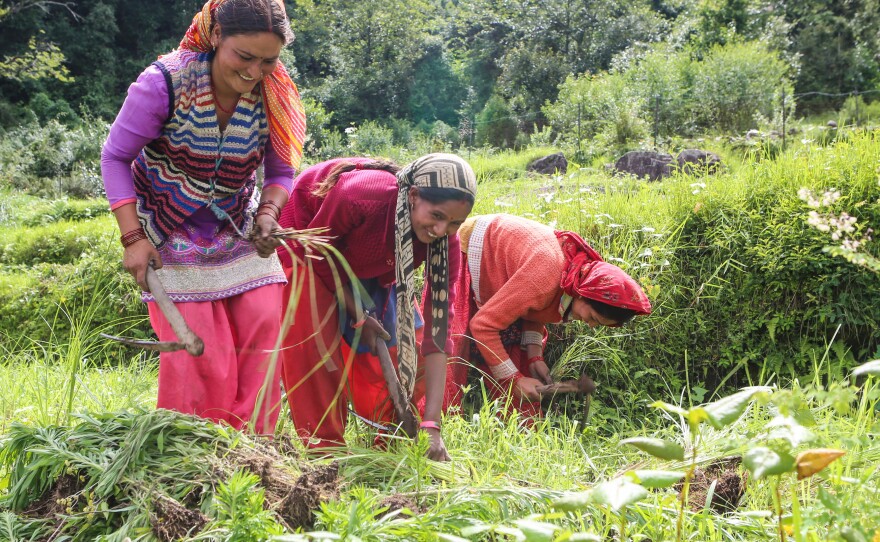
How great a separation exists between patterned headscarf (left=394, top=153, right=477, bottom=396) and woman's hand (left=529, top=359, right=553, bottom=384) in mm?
1083

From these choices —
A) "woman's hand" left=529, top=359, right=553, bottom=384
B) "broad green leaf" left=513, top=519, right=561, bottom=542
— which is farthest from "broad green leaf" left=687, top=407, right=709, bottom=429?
"woman's hand" left=529, top=359, right=553, bottom=384

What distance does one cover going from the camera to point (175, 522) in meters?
→ 1.68

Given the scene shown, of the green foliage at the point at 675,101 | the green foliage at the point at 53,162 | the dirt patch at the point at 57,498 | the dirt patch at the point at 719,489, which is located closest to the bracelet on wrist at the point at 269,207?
the dirt patch at the point at 57,498

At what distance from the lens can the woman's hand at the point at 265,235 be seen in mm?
2477

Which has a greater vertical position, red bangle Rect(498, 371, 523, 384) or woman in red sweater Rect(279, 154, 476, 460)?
woman in red sweater Rect(279, 154, 476, 460)

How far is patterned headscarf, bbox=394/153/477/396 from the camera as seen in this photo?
8.07 feet

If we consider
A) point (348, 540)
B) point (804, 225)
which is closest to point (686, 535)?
point (348, 540)

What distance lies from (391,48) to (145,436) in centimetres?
2294

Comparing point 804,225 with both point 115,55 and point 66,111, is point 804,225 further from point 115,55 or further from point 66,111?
point 115,55

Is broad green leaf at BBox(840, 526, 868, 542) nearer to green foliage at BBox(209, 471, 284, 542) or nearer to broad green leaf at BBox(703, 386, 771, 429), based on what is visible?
broad green leaf at BBox(703, 386, 771, 429)

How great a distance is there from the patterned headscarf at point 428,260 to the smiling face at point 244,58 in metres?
0.52

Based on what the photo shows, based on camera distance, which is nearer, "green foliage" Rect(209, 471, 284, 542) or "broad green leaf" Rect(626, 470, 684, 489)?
"broad green leaf" Rect(626, 470, 684, 489)

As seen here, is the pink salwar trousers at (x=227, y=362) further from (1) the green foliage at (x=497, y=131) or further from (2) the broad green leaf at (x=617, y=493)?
(1) the green foliage at (x=497, y=131)

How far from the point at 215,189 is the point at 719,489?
177 centimetres
